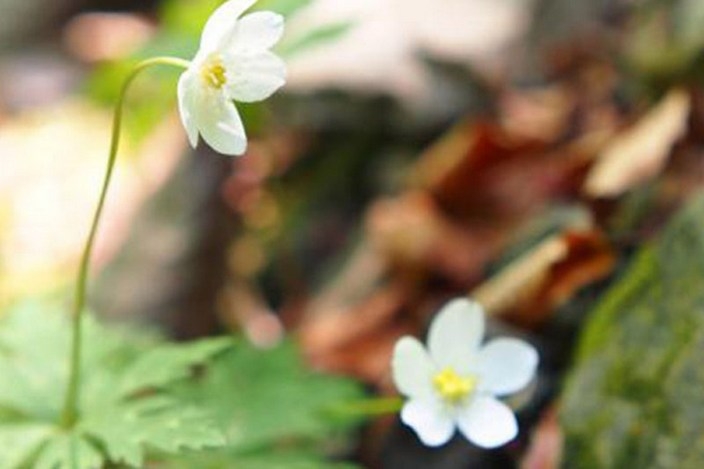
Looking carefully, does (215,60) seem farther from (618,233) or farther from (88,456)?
(618,233)

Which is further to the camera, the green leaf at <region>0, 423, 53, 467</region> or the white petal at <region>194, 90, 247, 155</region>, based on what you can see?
the green leaf at <region>0, 423, 53, 467</region>

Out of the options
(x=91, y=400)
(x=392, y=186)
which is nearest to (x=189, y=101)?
(x=91, y=400)

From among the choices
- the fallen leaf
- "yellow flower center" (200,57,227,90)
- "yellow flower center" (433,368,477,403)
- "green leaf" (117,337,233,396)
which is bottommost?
"yellow flower center" (433,368,477,403)

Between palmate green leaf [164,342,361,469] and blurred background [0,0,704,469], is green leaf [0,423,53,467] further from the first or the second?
blurred background [0,0,704,469]

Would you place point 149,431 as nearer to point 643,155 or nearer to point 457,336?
point 457,336

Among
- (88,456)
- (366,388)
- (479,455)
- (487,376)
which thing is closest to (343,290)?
(366,388)

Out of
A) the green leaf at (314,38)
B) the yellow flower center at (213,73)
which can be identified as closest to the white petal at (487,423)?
the yellow flower center at (213,73)

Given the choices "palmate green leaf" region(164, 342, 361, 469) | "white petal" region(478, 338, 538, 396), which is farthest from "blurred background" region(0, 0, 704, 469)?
"white petal" region(478, 338, 538, 396)
